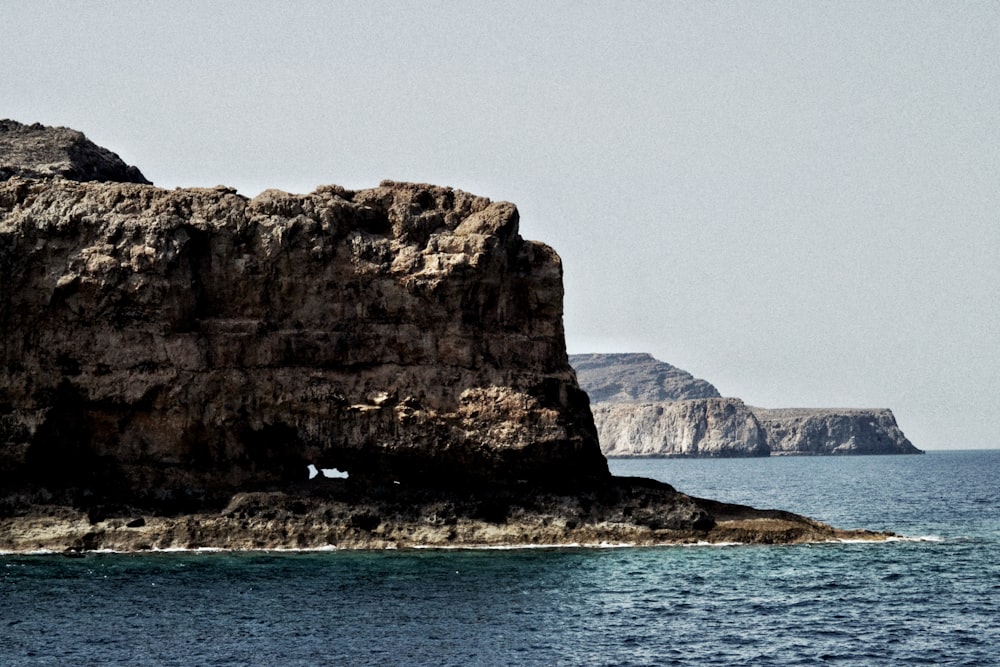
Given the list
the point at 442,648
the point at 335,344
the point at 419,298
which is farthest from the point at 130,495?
the point at 442,648

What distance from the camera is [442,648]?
35719mm

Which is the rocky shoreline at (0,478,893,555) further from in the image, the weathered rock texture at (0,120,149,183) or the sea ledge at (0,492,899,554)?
the weathered rock texture at (0,120,149,183)

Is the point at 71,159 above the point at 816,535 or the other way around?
above

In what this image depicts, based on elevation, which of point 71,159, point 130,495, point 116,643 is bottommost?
point 116,643

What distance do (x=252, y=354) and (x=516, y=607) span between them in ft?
64.8

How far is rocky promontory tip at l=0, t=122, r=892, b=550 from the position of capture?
5503 cm

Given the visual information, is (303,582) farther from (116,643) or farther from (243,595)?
(116,643)

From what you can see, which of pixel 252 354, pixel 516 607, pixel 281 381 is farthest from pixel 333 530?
pixel 516 607

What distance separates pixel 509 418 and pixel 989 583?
18.7 metres

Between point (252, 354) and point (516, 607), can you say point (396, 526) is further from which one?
point (516, 607)

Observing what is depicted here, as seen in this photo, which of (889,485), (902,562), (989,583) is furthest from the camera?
(889,485)

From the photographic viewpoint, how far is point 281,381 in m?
56.2

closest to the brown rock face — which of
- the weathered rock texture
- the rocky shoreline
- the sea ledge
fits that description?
the rocky shoreline

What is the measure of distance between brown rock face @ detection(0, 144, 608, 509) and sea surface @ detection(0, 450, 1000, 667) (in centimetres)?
483
